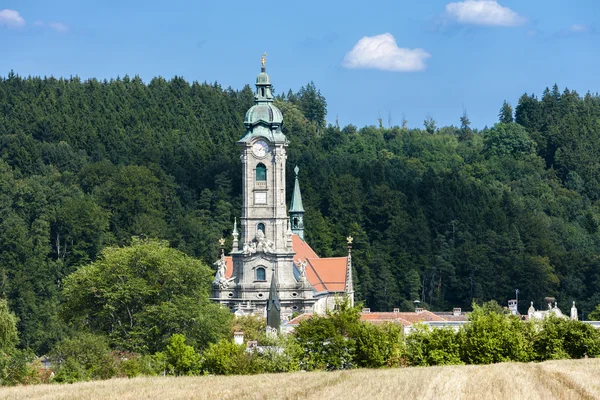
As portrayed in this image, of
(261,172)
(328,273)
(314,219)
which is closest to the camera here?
(261,172)

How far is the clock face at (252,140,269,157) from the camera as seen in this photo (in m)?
123

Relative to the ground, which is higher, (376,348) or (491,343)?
(491,343)

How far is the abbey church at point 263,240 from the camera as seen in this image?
122m

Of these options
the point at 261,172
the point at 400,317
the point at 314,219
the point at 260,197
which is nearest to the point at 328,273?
the point at 260,197

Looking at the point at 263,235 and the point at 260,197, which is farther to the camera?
the point at 260,197

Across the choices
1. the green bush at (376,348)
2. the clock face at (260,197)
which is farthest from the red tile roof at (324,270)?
the green bush at (376,348)

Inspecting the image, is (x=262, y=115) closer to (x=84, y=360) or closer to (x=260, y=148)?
(x=260, y=148)

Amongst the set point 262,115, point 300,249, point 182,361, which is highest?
point 262,115

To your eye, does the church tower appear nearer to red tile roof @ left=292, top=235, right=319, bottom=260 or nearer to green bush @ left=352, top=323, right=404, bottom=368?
red tile roof @ left=292, top=235, right=319, bottom=260

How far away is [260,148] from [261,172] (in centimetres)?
180

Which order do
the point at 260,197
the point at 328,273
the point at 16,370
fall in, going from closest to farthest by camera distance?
the point at 16,370 < the point at 260,197 < the point at 328,273

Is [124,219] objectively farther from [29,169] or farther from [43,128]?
[43,128]

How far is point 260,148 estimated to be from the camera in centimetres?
12362

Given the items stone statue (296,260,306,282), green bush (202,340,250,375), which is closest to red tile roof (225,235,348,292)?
stone statue (296,260,306,282)
